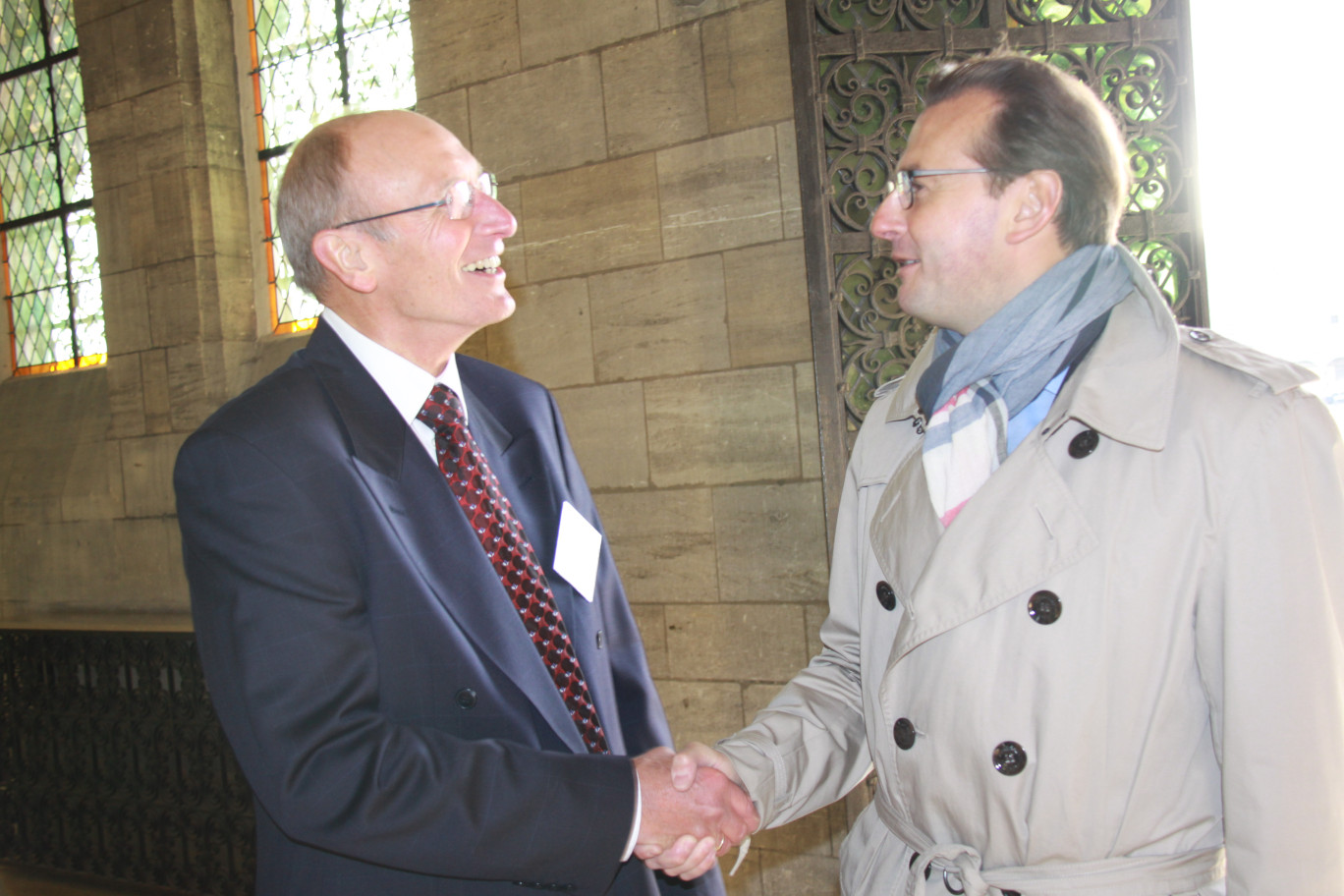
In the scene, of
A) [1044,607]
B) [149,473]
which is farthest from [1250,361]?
[149,473]

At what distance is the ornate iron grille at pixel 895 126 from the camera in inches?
135

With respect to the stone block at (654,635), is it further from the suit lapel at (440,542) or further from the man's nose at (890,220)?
the man's nose at (890,220)

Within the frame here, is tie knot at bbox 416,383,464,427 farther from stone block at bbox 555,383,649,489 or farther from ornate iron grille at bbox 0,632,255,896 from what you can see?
ornate iron grille at bbox 0,632,255,896

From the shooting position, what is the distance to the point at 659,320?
3.99 m

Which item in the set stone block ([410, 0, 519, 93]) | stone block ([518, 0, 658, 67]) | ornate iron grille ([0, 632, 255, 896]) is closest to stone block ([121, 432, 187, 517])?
ornate iron grille ([0, 632, 255, 896])

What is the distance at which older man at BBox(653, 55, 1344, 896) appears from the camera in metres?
1.31

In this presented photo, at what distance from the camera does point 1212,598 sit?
1356mm

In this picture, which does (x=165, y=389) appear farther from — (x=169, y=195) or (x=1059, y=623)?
(x=1059, y=623)

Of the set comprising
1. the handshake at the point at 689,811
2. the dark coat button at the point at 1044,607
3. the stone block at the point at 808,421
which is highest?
the stone block at the point at 808,421

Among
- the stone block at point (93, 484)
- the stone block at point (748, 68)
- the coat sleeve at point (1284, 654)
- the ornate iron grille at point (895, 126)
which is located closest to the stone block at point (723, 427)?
the ornate iron grille at point (895, 126)

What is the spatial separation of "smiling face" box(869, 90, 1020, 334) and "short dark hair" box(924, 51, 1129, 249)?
30 mm

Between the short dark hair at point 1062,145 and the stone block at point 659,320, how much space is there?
2.19 metres

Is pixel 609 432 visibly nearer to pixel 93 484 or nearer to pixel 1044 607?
pixel 1044 607

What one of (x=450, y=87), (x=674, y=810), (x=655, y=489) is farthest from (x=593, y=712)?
(x=450, y=87)
